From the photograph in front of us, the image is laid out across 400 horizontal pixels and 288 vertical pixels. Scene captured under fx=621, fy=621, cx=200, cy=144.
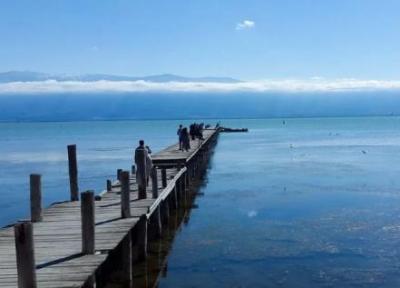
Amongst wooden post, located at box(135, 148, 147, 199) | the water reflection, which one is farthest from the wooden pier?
the water reflection

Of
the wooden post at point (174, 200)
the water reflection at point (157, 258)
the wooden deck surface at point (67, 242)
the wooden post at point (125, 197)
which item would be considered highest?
the wooden post at point (125, 197)

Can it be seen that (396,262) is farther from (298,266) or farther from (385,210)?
(385,210)

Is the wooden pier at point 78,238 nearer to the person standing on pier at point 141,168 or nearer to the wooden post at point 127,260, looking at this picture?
the wooden post at point 127,260

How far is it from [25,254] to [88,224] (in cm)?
296

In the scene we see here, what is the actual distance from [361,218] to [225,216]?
17.5 ft

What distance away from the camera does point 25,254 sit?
9898mm

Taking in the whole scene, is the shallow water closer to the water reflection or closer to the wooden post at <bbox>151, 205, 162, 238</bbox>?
the water reflection

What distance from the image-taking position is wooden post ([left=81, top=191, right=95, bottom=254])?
12.7 metres

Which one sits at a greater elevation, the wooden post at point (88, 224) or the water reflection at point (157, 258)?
the wooden post at point (88, 224)

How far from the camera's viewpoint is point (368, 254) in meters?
18.3

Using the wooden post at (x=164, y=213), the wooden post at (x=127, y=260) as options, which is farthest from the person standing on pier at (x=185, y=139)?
the wooden post at (x=127, y=260)

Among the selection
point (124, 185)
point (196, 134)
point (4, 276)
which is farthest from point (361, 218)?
point (196, 134)

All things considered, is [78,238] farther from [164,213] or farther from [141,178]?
[164,213]

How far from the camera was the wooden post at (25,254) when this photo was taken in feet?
32.1
